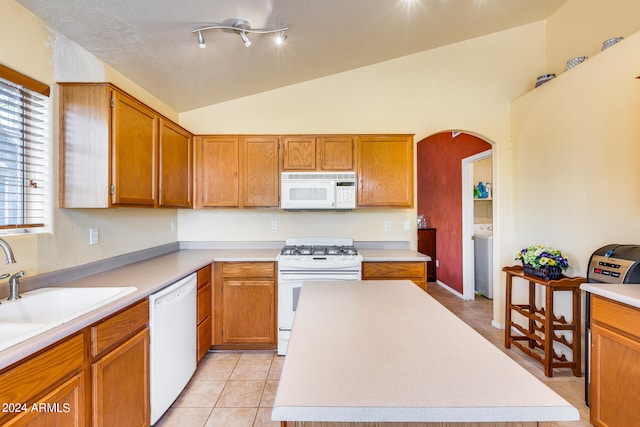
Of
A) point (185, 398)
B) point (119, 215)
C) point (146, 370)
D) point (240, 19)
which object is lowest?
point (185, 398)

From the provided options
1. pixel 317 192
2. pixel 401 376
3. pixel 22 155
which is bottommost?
pixel 401 376

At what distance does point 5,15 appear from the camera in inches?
56.4

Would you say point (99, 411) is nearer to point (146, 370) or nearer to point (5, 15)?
point (146, 370)

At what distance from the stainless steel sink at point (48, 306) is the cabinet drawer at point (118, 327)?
0.09 meters

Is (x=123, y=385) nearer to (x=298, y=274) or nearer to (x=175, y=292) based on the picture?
(x=175, y=292)

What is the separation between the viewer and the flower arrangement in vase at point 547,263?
2291 mm

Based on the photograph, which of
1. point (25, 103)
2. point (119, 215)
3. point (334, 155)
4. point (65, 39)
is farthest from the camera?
point (334, 155)

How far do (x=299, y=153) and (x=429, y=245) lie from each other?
3.25 meters

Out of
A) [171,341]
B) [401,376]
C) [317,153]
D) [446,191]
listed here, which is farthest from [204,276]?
[446,191]

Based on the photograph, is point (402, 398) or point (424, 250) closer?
point (402, 398)

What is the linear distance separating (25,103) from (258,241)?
6.88 feet

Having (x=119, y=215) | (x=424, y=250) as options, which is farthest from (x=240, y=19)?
(x=424, y=250)

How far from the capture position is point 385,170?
9.49 feet

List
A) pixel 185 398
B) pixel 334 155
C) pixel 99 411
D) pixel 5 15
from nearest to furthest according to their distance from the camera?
1. pixel 99 411
2. pixel 5 15
3. pixel 185 398
4. pixel 334 155
